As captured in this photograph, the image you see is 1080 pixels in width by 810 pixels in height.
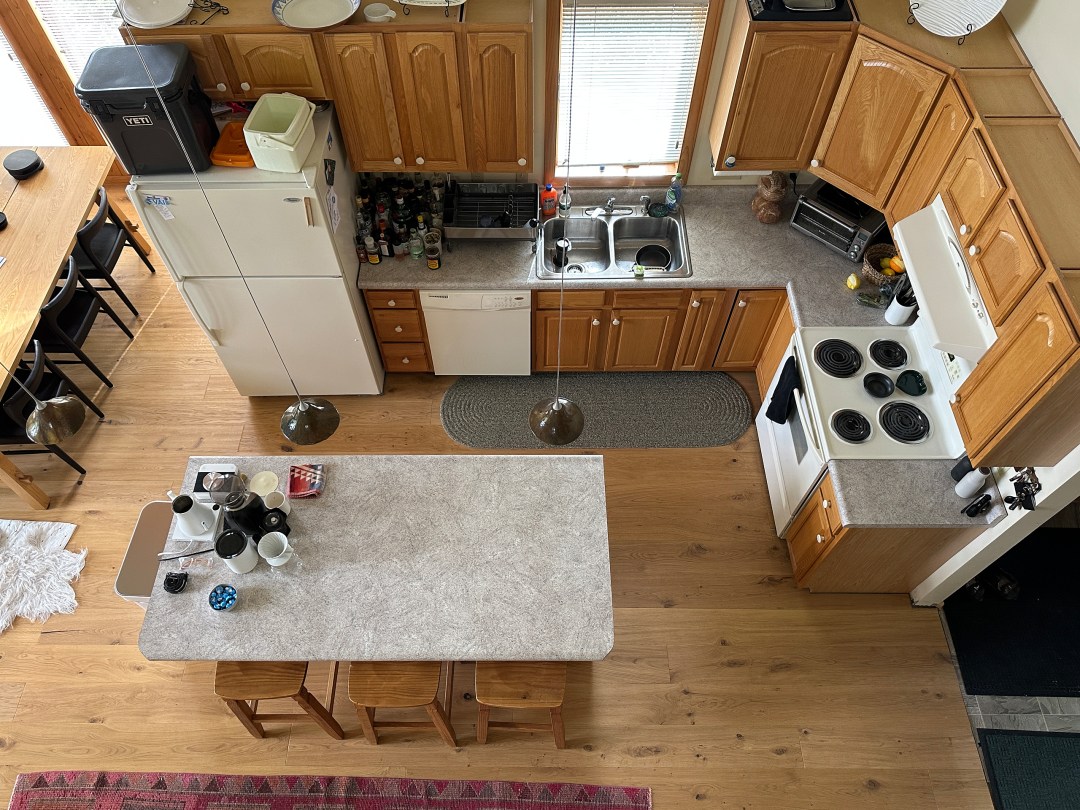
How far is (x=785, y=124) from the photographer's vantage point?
3.62 m

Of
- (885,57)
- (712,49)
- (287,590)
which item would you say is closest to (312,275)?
(287,590)

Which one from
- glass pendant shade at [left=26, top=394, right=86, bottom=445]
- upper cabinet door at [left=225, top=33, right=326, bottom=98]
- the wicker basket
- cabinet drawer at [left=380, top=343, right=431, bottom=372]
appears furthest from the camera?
cabinet drawer at [left=380, top=343, right=431, bottom=372]

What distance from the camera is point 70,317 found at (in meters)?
4.43

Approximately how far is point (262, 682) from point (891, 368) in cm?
332

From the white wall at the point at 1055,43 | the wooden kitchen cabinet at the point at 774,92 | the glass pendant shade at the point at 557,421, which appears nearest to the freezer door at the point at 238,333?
the glass pendant shade at the point at 557,421

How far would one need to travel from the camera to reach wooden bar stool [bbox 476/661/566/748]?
299 centimetres

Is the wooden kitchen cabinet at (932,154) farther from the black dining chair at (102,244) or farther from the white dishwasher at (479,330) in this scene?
the black dining chair at (102,244)

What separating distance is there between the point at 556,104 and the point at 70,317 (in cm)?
322

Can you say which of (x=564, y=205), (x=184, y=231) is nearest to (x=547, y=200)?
(x=564, y=205)

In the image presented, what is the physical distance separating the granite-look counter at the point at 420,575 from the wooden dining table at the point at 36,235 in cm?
153

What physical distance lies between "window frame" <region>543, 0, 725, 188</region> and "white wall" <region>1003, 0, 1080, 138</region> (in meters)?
1.31

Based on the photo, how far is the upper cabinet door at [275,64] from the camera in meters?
3.26

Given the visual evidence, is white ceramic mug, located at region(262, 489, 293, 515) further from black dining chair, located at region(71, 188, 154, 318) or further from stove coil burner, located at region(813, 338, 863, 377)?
stove coil burner, located at region(813, 338, 863, 377)

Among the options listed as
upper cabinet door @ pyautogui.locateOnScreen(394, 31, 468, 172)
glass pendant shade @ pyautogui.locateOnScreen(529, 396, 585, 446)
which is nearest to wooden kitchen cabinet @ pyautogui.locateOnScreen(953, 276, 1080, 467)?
glass pendant shade @ pyautogui.locateOnScreen(529, 396, 585, 446)
